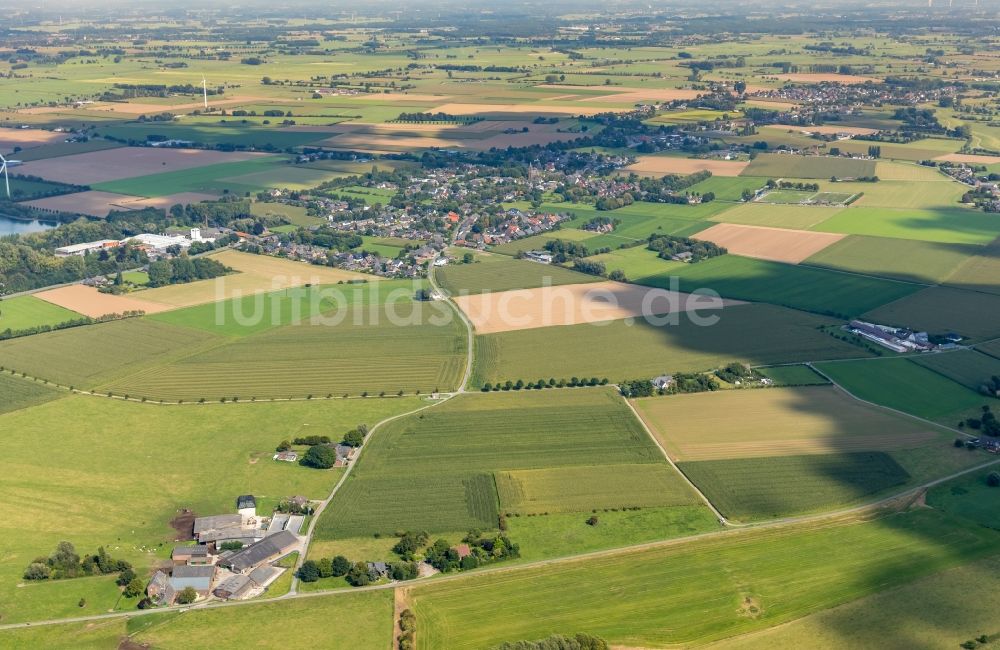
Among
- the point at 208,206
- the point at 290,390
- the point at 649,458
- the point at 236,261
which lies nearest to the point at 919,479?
the point at 649,458

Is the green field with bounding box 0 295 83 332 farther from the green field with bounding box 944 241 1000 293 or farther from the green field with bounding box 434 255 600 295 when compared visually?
the green field with bounding box 944 241 1000 293

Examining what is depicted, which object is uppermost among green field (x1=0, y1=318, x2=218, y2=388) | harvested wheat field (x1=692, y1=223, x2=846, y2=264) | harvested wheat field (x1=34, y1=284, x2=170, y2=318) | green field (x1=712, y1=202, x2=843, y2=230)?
green field (x1=712, y1=202, x2=843, y2=230)

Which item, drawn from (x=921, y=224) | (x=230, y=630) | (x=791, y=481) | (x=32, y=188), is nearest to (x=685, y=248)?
(x=921, y=224)

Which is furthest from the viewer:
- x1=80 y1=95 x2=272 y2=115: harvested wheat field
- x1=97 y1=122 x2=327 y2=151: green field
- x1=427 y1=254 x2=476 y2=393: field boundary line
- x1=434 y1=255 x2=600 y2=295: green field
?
x1=80 y1=95 x2=272 y2=115: harvested wheat field

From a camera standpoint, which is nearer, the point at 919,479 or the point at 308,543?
the point at 308,543

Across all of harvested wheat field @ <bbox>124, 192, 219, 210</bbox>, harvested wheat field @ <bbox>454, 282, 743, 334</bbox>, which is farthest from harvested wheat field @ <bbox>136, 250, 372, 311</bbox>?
harvested wheat field @ <bbox>124, 192, 219, 210</bbox>

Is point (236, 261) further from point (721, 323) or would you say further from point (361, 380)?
point (721, 323)

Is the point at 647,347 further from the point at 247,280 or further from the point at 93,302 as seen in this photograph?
the point at 93,302
